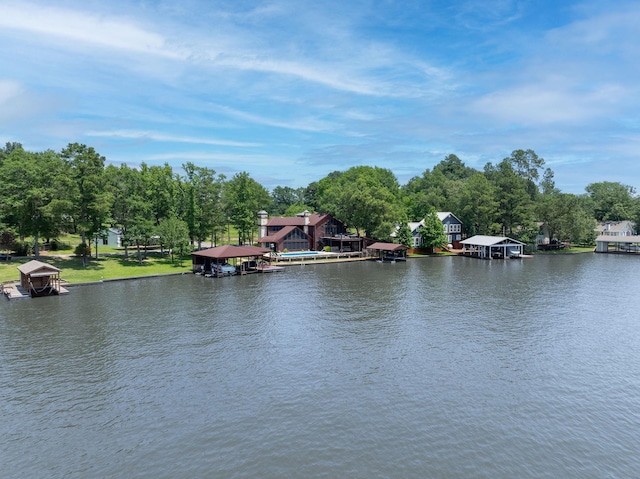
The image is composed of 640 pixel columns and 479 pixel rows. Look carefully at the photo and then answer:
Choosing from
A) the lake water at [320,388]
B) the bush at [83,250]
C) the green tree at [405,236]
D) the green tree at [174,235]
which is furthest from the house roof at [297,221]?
the lake water at [320,388]

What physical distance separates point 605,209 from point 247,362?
434 ft

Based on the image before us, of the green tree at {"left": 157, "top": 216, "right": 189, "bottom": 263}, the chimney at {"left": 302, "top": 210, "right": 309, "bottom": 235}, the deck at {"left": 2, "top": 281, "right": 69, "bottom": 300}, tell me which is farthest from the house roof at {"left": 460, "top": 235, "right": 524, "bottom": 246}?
the deck at {"left": 2, "top": 281, "right": 69, "bottom": 300}

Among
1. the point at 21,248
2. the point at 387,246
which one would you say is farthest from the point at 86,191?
the point at 387,246

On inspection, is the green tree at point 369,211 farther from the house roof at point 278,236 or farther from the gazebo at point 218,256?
the gazebo at point 218,256

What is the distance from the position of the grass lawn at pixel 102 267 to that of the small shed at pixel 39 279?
5.10 m

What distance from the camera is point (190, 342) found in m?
27.5

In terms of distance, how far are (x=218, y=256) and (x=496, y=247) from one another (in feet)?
175

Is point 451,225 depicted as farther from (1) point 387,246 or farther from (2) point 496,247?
(1) point 387,246

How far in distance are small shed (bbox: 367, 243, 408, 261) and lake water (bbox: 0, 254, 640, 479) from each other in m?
32.3

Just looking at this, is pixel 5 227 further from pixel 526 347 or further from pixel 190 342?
pixel 526 347

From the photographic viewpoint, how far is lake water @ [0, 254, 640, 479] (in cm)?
1528

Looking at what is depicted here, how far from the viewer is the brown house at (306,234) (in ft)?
253

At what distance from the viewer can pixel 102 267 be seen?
55.8 metres

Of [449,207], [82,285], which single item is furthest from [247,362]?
[449,207]
